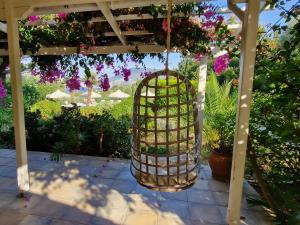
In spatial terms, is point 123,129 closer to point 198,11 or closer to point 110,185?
point 110,185

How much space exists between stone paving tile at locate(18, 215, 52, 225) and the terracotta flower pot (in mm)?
2229

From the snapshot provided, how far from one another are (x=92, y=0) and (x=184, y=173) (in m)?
1.81

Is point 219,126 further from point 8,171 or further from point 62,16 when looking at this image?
point 8,171

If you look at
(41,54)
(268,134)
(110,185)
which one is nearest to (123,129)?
(110,185)

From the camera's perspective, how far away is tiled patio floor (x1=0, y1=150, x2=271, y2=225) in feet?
7.97

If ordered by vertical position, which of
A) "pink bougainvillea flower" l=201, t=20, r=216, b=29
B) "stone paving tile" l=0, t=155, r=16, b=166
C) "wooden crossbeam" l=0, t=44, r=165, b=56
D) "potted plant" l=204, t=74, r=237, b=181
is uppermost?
"pink bougainvillea flower" l=201, t=20, r=216, b=29

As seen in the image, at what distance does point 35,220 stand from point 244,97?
2.36m

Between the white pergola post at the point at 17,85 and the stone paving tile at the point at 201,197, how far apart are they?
6.63ft

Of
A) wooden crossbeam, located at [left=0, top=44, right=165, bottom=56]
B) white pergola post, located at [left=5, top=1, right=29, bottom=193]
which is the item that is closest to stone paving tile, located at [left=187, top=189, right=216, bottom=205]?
white pergola post, located at [left=5, top=1, right=29, bottom=193]

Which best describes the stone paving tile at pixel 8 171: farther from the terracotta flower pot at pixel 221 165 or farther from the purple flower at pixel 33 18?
the terracotta flower pot at pixel 221 165

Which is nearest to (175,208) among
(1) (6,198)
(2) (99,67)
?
(1) (6,198)

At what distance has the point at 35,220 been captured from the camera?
7.81ft

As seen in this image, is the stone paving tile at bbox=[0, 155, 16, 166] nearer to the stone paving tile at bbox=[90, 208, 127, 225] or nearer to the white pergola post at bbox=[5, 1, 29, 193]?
the white pergola post at bbox=[5, 1, 29, 193]

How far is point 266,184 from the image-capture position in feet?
8.11
